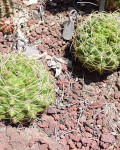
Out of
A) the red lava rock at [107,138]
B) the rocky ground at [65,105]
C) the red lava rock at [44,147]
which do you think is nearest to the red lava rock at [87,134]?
the rocky ground at [65,105]

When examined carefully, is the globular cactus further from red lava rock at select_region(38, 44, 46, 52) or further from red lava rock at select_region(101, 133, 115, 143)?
red lava rock at select_region(101, 133, 115, 143)

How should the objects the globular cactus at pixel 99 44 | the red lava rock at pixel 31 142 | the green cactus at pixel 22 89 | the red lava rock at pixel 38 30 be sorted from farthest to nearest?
the red lava rock at pixel 38 30 → the globular cactus at pixel 99 44 → the red lava rock at pixel 31 142 → the green cactus at pixel 22 89

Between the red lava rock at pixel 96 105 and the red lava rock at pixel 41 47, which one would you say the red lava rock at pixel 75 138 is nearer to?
the red lava rock at pixel 96 105

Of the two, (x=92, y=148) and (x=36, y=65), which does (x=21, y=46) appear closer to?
(x=36, y=65)

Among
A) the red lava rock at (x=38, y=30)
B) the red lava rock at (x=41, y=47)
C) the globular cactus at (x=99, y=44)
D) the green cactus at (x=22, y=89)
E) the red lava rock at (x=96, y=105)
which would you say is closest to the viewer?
the green cactus at (x=22, y=89)

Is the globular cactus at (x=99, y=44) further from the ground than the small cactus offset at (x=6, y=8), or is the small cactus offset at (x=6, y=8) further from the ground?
the small cactus offset at (x=6, y=8)

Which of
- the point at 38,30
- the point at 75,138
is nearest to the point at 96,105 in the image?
the point at 75,138

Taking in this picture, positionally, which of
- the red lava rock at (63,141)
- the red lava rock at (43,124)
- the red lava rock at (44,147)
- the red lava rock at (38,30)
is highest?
the red lava rock at (38,30)
